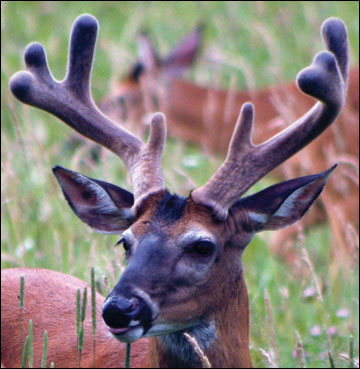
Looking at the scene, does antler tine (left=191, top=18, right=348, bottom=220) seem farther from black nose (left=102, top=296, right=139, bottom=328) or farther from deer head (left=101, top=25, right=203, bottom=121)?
deer head (left=101, top=25, right=203, bottom=121)

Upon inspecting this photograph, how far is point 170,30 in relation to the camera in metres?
11.7

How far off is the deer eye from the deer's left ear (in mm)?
250

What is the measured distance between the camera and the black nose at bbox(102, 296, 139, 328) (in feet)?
12.3

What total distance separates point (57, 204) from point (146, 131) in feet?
6.82

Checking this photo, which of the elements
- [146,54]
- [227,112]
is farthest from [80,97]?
[146,54]

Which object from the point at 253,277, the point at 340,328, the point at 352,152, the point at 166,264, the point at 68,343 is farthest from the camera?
the point at 352,152

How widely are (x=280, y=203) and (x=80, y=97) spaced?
3.26 feet

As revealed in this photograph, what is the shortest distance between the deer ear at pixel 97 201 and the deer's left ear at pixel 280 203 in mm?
458

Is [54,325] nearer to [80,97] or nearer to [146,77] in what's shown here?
[80,97]

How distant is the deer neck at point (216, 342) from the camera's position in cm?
430

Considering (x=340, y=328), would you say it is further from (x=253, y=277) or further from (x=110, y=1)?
(x=110, y=1)

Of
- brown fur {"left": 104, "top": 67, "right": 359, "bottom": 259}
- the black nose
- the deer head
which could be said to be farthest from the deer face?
the deer head

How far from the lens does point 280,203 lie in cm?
434

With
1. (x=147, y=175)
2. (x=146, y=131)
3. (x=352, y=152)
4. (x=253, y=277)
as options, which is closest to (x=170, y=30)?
(x=146, y=131)
